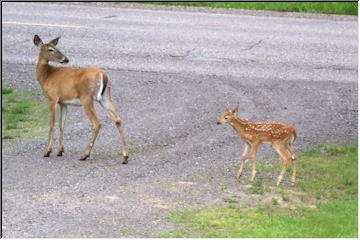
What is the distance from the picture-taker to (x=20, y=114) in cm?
1279

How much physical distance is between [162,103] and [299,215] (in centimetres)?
468

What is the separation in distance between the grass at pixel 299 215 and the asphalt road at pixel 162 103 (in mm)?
268

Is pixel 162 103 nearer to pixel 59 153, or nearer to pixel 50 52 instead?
pixel 50 52

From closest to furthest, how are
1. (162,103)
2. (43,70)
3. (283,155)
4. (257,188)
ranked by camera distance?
(257,188) < (283,155) < (43,70) < (162,103)

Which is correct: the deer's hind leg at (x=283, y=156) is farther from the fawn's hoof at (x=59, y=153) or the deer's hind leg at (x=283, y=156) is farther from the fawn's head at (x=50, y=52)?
the fawn's head at (x=50, y=52)

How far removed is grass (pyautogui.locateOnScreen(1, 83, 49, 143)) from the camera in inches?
473

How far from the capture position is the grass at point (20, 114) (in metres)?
12.0

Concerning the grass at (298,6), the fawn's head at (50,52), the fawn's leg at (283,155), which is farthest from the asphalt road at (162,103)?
the fawn's head at (50,52)

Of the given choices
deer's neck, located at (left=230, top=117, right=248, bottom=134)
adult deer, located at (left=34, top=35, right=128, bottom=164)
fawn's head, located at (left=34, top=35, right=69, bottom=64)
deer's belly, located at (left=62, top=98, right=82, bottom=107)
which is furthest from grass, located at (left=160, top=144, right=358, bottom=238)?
fawn's head, located at (left=34, top=35, right=69, bottom=64)

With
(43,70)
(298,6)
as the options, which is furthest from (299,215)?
(298,6)

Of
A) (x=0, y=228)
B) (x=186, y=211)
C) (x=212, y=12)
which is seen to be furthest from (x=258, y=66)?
(x=0, y=228)

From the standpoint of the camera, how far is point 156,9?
19.8 m

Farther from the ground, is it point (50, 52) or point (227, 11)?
point (227, 11)

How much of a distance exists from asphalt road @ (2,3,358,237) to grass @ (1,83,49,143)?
273 mm
